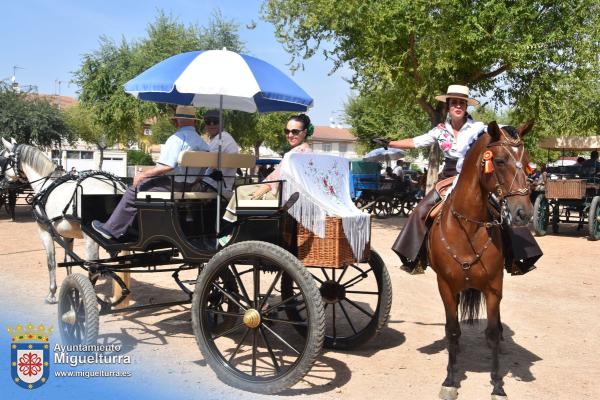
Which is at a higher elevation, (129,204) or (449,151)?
(449,151)

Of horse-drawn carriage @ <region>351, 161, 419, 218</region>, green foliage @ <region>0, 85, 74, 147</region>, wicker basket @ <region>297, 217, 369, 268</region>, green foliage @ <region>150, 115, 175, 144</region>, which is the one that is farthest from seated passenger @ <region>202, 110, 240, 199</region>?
green foliage @ <region>150, 115, 175, 144</region>

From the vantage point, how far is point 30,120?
23141 millimetres

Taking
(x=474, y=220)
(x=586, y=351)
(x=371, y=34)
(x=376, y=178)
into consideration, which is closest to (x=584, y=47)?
(x=371, y=34)

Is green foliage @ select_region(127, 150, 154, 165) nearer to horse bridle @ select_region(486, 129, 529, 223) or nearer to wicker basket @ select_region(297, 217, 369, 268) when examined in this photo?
wicker basket @ select_region(297, 217, 369, 268)

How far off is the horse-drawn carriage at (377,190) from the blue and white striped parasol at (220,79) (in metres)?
17.4

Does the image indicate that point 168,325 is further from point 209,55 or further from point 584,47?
point 584,47

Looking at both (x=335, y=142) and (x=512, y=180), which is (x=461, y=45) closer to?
(x=512, y=180)

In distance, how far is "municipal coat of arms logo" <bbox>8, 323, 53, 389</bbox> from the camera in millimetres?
4941

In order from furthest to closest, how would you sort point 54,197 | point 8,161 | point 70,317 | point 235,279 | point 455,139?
point 8,161 → point 54,197 → point 455,139 → point 235,279 → point 70,317

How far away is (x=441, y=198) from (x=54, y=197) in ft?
16.7

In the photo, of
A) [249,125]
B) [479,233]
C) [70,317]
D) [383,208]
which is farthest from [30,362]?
[249,125]

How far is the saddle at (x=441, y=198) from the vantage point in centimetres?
578

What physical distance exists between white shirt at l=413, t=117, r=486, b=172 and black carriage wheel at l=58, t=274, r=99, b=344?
3.34 metres

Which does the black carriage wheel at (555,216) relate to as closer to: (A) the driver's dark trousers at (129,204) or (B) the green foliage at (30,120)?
(A) the driver's dark trousers at (129,204)
